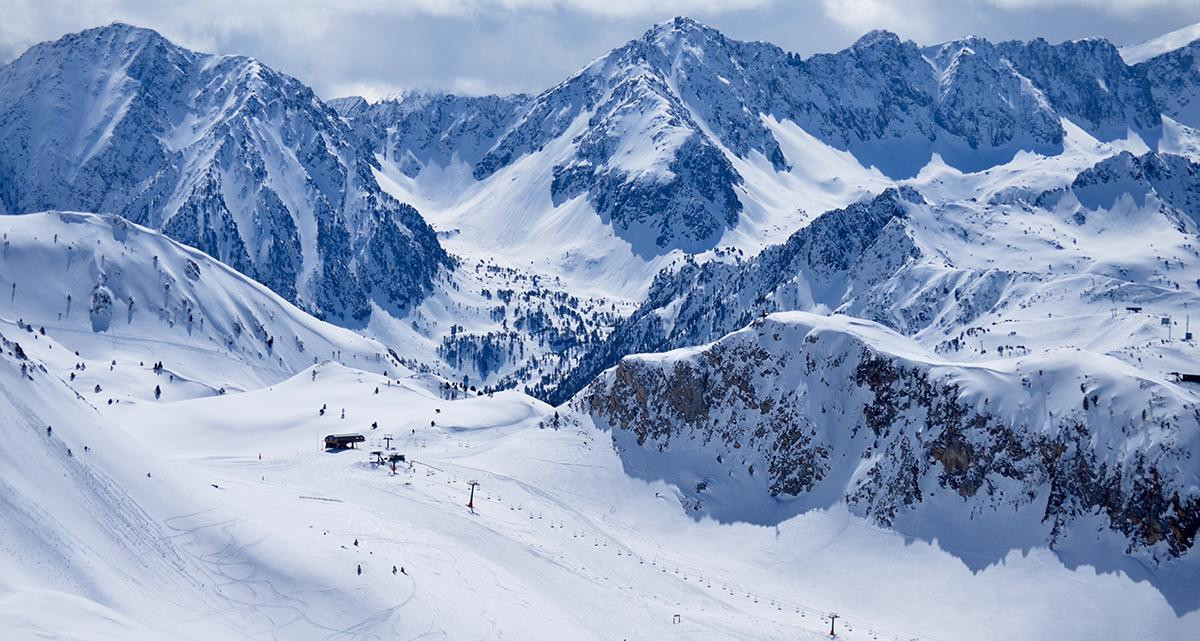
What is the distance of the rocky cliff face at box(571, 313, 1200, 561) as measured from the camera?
497ft

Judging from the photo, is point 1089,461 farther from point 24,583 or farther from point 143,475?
point 24,583

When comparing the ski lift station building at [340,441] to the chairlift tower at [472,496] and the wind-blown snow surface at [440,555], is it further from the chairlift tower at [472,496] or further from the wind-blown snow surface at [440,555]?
the chairlift tower at [472,496]

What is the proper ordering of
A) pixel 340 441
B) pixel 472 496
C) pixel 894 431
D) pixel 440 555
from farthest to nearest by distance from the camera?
pixel 340 441
pixel 894 431
pixel 472 496
pixel 440 555

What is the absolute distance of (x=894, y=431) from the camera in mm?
170750

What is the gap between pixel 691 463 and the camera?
181375 millimetres

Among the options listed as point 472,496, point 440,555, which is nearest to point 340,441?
point 472,496

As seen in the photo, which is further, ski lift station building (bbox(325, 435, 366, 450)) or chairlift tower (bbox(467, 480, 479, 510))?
ski lift station building (bbox(325, 435, 366, 450))

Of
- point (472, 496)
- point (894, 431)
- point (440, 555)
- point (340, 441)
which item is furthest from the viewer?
A: point (340, 441)

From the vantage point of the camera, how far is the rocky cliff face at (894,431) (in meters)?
152

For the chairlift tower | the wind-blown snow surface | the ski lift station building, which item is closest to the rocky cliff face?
the wind-blown snow surface

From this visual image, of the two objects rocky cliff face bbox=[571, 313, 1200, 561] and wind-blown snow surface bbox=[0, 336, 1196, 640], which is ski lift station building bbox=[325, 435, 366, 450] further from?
rocky cliff face bbox=[571, 313, 1200, 561]

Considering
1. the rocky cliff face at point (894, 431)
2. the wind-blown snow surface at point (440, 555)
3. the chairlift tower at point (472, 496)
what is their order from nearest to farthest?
the wind-blown snow surface at point (440, 555), the rocky cliff face at point (894, 431), the chairlift tower at point (472, 496)

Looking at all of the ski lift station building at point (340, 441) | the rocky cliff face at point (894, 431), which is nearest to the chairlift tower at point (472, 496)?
the ski lift station building at point (340, 441)

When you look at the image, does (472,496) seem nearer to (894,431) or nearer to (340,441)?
(340,441)
